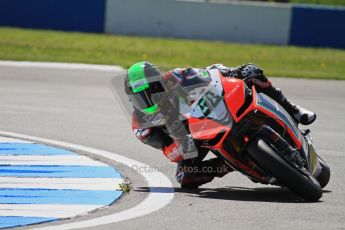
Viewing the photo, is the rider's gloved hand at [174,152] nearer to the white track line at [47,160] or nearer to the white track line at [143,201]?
the white track line at [143,201]

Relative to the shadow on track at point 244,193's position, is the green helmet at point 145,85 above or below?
above

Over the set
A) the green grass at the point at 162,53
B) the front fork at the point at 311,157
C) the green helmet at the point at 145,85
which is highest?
the green helmet at the point at 145,85

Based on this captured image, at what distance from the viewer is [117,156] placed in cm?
965

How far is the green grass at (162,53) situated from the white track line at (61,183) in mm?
12052

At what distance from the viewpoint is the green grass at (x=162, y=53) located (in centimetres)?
2141

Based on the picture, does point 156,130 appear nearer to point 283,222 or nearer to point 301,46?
point 283,222

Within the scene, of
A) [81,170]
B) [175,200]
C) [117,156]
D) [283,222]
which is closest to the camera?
[283,222]

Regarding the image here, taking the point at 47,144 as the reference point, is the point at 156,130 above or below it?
above

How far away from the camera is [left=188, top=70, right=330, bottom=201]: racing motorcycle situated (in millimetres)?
7191

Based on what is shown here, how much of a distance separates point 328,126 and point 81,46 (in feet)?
43.3

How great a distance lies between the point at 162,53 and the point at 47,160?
49.6 feet

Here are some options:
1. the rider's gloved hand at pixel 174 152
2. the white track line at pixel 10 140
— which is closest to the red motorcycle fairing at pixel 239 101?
the rider's gloved hand at pixel 174 152

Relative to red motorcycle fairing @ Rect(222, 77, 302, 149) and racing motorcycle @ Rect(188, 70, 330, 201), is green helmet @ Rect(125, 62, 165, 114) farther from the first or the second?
red motorcycle fairing @ Rect(222, 77, 302, 149)

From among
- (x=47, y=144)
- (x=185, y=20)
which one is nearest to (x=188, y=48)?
(x=185, y=20)
